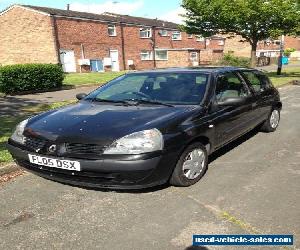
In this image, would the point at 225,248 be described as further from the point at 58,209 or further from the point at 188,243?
the point at 58,209

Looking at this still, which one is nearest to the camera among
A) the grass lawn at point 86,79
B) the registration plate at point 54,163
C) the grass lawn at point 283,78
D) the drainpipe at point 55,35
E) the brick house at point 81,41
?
the registration plate at point 54,163

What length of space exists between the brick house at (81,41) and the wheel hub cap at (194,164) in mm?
25200

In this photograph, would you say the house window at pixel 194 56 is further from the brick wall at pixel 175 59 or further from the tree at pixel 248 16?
the tree at pixel 248 16

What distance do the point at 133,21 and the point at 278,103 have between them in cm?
3263

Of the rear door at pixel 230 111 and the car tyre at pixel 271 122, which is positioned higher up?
the rear door at pixel 230 111

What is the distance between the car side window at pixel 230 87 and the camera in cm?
534

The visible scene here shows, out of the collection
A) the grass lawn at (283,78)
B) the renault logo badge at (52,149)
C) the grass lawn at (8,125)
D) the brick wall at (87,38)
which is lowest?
the grass lawn at (283,78)

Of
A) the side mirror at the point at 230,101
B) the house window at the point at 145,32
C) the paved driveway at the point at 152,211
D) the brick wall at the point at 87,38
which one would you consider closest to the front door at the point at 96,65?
the brick wall at the point at 87,38

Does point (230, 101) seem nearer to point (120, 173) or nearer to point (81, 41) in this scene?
point (120, 173)

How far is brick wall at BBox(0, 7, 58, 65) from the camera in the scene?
30859mm

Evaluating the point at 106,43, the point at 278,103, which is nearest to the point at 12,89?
the point at 278,103

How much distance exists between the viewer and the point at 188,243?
10.9 ft

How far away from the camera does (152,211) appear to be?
13.0 ft

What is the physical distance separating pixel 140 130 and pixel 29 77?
13241mm
